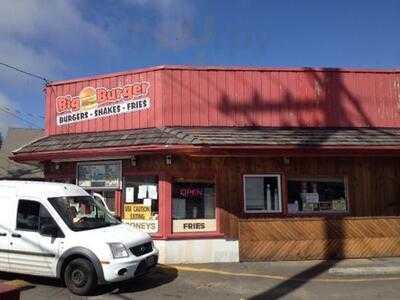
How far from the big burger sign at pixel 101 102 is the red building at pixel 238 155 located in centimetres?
3

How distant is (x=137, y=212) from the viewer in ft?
49.4

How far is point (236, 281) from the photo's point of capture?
12.1 m

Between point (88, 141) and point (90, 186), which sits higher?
point (88, 141)

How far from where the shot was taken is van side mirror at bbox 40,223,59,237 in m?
11.0

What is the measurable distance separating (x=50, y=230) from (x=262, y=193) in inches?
255

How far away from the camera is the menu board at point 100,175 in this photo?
15430mm

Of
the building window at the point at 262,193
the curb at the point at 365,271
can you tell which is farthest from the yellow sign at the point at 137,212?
the curb at the point at 365,271

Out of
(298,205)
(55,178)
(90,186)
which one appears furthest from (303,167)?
(55,178)

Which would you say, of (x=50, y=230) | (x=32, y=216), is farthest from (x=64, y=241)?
(x=32, y=216)

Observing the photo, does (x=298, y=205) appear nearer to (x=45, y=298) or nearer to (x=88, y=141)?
(x=88, y=141)

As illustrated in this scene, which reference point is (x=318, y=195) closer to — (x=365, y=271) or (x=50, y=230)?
(x=365, y=271)

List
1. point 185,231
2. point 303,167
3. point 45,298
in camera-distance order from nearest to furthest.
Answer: point 45,298, point 185,231, point 303,167

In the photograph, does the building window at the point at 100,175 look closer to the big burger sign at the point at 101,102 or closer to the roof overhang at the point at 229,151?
the roof overhang at the point at 229,151

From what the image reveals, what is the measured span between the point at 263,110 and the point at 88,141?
5.02m
